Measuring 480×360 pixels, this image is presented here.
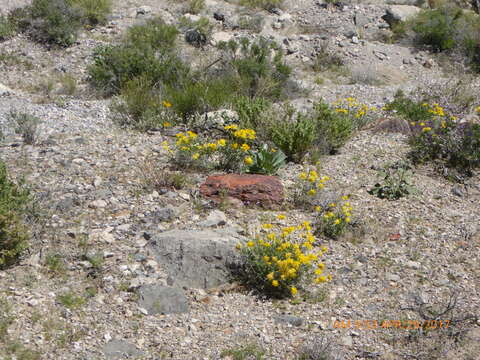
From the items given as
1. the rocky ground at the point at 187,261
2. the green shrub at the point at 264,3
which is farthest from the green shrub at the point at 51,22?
the green shrub at the point at 264,3

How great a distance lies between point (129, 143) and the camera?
671 cm

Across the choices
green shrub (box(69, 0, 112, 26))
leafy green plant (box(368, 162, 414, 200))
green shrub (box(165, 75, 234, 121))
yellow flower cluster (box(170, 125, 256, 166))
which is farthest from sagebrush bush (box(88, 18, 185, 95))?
leafy green plant (box(368, 162, 414, 200))

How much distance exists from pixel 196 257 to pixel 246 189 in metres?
1.28

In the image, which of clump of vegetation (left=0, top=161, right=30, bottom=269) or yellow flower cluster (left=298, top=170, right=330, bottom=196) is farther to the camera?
yellow flower cluster (left=298, top=170, right=330, bottom=196)

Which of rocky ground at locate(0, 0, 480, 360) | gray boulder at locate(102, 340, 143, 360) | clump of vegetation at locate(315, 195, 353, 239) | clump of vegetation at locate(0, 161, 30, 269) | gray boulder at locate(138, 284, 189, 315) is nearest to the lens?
gray boulder at locate(102, 340, 143, 360)

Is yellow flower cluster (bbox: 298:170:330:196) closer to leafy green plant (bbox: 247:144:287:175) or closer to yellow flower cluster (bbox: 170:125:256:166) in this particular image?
leafy green plant (bbox: 247:144:287:175)

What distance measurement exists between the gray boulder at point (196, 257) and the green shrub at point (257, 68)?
4598mm

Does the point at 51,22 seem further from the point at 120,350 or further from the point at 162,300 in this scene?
the point at 120,350

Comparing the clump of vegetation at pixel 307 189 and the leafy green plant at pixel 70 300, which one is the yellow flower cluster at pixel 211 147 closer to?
the clump of vegetation at pixel 307 189

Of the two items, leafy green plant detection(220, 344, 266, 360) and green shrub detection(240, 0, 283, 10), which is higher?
green shrub detection(240, 0, 283, 10)

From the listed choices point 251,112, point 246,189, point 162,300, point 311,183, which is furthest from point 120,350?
point 251,112

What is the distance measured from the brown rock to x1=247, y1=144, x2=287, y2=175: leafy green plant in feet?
1.36

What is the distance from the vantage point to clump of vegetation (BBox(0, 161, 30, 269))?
172 inches

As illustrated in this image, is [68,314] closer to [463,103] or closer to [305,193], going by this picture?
[305,193]
